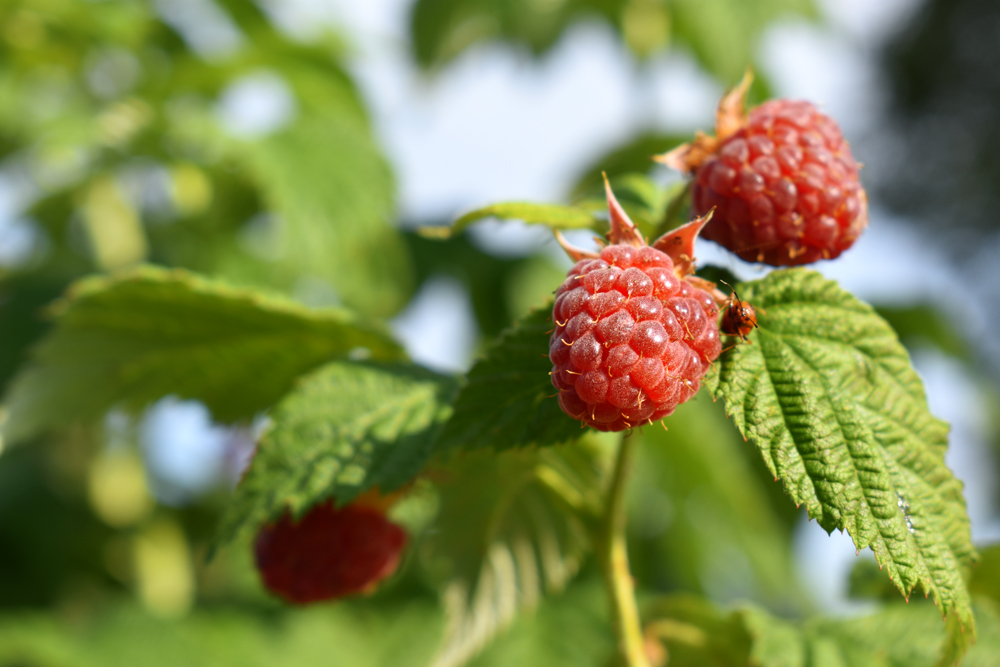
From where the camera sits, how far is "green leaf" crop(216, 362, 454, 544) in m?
0.87

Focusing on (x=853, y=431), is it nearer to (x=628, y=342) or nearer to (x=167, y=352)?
(x=628, y=342)

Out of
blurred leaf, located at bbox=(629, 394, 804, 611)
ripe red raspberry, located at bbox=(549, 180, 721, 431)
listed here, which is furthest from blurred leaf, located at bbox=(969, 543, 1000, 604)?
blurred leaf, located at bbox=(629, 394, 804, 611)

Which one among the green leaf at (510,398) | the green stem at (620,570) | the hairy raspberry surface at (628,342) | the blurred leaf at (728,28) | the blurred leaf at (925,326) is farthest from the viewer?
the blurred leaf at (925,326)

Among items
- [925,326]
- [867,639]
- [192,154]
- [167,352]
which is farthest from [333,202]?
[925,326]

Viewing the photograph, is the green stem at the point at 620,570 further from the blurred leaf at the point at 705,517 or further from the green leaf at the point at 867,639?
the blurred leaf at the point at 705,517

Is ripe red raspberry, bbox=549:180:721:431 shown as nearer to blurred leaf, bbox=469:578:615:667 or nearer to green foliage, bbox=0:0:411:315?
blurred leaf, bbox=469:578:615:667

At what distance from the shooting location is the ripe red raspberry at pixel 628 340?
65 cm

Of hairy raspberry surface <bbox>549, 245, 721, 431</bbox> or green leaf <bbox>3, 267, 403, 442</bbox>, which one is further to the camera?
green leaf <bbox>3, 267, 403, 442</bbox>

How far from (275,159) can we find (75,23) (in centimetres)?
83

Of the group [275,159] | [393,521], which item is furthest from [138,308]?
[275,159]

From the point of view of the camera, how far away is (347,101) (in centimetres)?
220

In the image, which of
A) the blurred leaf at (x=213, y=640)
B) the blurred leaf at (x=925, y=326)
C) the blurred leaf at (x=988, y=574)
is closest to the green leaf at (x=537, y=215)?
the blurred leaf at (x=988, y=574)

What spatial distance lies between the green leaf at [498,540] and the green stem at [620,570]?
105 millimetres

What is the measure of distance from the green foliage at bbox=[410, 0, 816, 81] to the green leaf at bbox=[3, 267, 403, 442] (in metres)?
1.84
